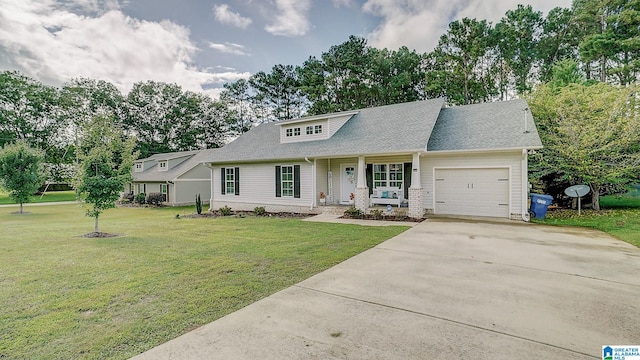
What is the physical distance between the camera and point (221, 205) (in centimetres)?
1595

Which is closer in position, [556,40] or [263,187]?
[263,187]

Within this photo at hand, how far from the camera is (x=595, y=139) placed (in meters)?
10.2

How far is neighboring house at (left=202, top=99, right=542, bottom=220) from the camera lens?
1032 cm

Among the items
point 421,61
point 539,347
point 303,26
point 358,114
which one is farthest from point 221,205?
point 421,61

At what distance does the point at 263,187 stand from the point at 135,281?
1016cm

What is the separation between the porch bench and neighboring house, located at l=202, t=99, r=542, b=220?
4cm

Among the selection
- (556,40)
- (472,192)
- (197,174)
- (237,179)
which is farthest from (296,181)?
(556,40)

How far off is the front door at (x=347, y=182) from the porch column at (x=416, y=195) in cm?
323

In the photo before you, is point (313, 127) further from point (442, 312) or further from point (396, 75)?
point (396, 75)

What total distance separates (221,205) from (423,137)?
37.5 ft

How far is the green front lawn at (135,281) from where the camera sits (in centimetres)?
277

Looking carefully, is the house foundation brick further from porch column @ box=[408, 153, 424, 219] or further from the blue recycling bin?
the blue recycling bin

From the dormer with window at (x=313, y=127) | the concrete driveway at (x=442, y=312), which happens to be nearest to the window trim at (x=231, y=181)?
the dormer with window at (x=313, y=127)

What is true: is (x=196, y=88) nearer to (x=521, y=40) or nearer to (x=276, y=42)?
(x=276, y=42)
